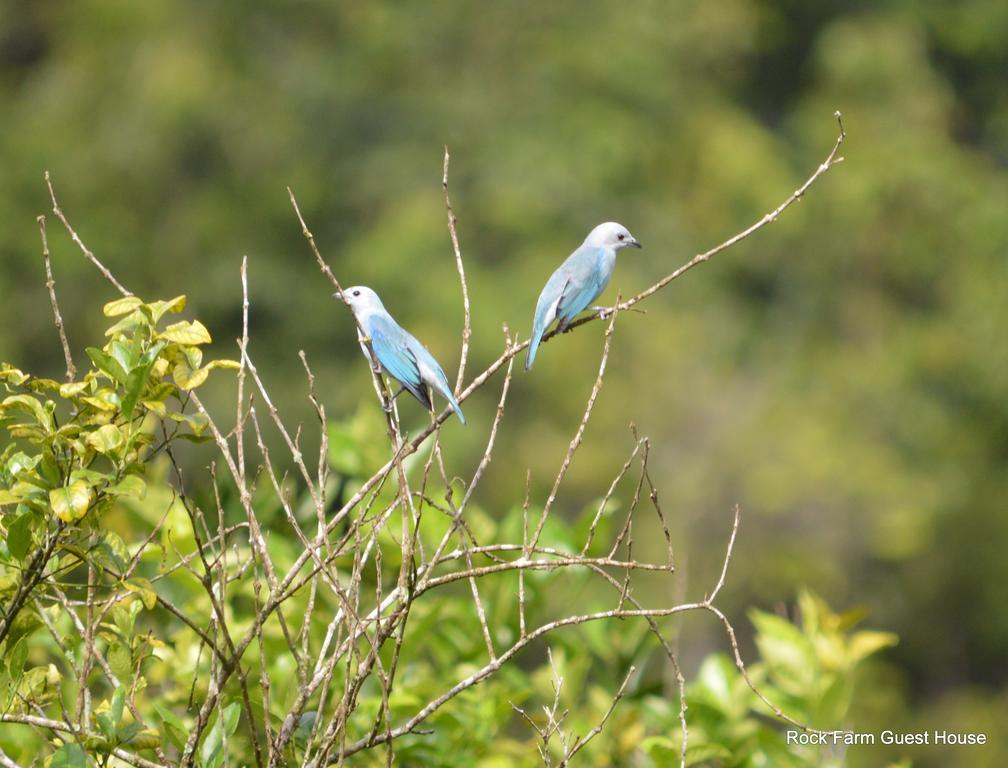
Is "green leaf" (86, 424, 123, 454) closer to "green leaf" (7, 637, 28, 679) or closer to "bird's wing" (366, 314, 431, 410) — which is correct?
"green leaf" (7, 637, 28, 679)

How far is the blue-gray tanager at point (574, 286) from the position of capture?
5551 mm

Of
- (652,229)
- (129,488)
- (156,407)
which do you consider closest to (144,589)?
(129,488)

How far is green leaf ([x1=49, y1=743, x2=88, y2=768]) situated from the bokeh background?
63.3 feet

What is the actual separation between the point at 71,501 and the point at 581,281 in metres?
3.12

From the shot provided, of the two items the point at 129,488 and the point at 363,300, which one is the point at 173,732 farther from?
the point at 363,300

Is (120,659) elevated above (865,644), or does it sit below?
above

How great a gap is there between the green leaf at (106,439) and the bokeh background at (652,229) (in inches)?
757

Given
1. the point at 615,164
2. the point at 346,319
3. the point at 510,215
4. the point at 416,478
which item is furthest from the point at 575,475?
the point at 416,478

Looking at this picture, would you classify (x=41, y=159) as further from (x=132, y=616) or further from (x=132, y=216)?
(x=132, y=616)

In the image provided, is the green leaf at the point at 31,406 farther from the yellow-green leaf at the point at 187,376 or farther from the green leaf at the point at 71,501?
the yellow-green leaf at the point at 187,376

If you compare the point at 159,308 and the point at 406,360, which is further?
the point at 406,360

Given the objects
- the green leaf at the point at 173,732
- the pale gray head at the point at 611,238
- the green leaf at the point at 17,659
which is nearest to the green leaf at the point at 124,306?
the green leaf at the point at 17,659

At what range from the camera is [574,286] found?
5.66 m

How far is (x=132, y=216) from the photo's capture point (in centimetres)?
3142
